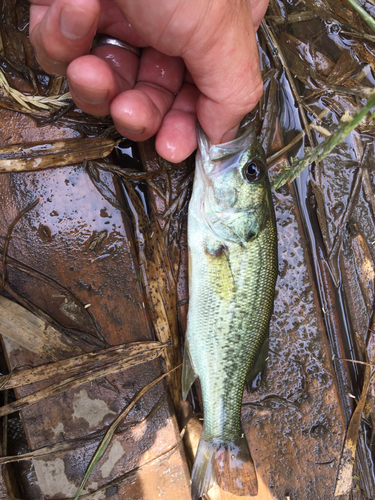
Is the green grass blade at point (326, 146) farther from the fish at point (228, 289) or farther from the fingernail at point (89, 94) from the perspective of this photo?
the fingernail at point (89, 94)

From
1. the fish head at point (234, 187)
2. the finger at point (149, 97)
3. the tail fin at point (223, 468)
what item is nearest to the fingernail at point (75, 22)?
the finger at point (149, 97)

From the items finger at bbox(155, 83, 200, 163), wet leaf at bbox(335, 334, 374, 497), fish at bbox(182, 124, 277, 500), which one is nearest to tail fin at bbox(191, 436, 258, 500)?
fish at bbox(182, 124, 277, 500)

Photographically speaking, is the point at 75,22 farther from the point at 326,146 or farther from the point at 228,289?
the point at 228,289

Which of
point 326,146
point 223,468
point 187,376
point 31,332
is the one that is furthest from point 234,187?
point 223,468

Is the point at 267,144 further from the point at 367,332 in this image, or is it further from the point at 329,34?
the point at 367,332

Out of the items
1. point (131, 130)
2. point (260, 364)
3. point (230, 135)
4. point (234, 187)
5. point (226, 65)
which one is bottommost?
point (260, 364)

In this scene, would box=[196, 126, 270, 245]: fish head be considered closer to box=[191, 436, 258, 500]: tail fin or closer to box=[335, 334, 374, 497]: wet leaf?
box=[191, 436, 258, 500]: tail fin
